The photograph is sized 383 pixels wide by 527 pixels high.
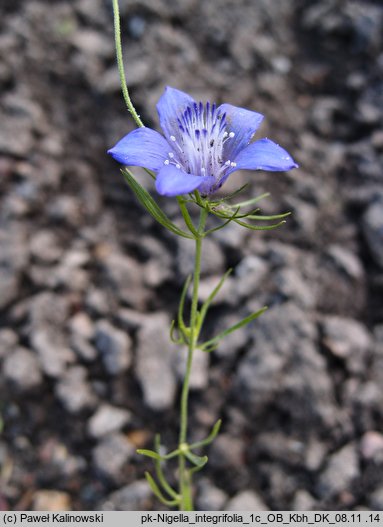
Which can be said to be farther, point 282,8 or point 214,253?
point 282,8

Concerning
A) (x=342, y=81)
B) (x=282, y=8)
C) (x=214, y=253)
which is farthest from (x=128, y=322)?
(x=282, y=8)

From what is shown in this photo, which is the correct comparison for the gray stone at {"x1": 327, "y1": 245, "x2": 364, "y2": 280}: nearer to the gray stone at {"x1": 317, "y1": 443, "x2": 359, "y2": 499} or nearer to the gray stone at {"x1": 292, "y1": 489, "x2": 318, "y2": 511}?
the gray stone at {"x1": 317, "y1": 443, "x2": 359, "y2": 499}

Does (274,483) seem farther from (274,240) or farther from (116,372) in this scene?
(274,240)

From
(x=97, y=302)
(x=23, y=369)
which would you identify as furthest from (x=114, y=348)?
(x=23, y=369)

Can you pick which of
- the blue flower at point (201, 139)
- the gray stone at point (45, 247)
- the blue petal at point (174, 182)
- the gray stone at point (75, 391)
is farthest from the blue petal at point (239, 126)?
the gray stone at point (45, 247)

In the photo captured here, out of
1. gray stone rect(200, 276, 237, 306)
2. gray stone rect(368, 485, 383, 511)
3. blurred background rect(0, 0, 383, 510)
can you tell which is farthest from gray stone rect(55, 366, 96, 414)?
gray stone rect(368, 485, 383, 511)

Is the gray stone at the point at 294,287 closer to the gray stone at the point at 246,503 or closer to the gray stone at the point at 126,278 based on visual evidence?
the gray stone at the point at 126,278
